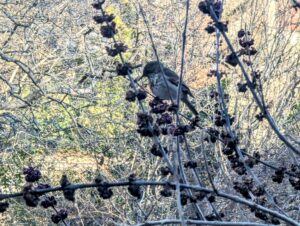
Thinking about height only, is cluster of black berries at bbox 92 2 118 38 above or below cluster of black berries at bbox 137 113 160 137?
above

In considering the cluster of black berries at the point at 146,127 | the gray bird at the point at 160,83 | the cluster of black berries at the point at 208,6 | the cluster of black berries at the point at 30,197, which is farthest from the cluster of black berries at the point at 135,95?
the gray bird at the point at 160,83

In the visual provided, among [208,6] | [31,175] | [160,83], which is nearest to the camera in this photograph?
[31,175]

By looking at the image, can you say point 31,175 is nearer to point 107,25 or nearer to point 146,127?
point 146,127

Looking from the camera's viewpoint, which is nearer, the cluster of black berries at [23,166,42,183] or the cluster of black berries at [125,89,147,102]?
the cluster of black berries at [23,166,42,183]

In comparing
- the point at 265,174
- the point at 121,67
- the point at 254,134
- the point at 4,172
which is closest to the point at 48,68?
the point at 4,172

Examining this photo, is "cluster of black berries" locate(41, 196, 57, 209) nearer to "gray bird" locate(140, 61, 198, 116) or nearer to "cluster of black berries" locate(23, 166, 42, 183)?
"cluster of black berries" locate(23, 166, 42, 183)

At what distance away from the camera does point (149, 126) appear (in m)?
2.15

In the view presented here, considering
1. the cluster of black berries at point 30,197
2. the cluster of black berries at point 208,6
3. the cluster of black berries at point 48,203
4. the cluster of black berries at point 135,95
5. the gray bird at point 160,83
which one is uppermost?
the gray bird at point 160,83

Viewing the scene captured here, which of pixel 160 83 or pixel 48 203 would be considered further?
pixel 160 83

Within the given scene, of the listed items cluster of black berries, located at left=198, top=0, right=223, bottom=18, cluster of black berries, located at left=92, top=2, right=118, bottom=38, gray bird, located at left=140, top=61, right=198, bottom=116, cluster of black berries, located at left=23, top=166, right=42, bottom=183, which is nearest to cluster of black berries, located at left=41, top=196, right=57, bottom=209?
cluster of black berries, located at left=23, top=166, right=42, bottom=183

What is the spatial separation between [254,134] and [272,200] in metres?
5.45

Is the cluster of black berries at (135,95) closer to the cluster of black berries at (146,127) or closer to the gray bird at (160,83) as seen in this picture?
the cluster of black berries at (146,127)

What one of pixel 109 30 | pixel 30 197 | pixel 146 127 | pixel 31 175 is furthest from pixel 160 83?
pixel 30 197

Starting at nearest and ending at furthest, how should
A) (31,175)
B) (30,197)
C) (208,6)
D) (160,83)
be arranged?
(30,197)
(31,175)
(208,6)
(160,83)
